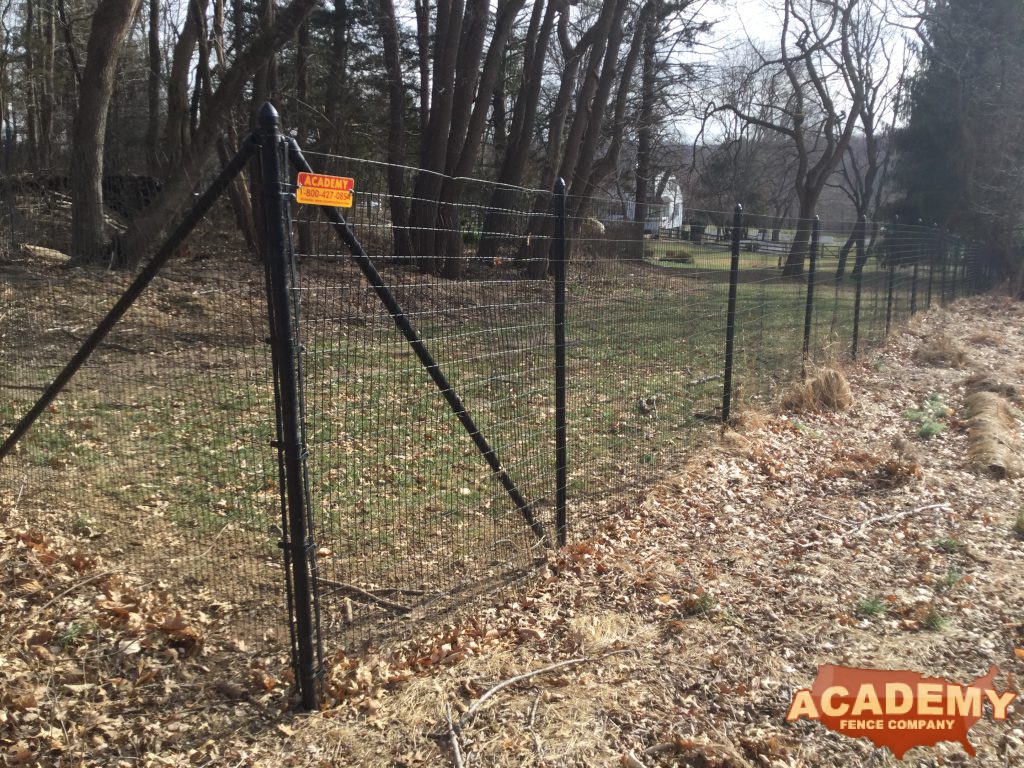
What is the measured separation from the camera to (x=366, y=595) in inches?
161

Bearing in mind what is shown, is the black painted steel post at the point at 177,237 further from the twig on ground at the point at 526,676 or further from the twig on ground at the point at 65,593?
the twig on ground at the point at 526,676

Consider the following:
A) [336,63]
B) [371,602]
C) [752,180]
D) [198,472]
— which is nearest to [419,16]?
[336,63]

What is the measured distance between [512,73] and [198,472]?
19.9 m

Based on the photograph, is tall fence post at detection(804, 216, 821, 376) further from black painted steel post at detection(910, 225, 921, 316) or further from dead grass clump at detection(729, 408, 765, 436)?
black painted steel post at detection(910, 225, 921, 316)

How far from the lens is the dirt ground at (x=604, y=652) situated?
3020 millimetres

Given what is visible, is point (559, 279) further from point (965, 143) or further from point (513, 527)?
point (965, 143)

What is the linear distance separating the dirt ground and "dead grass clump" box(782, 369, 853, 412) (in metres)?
2.57

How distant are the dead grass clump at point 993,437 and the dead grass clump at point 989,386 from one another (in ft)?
1.13

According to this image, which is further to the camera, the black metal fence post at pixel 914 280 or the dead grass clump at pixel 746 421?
the black metal fence post at pixel 914 280

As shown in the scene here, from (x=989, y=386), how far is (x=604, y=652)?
807 cm

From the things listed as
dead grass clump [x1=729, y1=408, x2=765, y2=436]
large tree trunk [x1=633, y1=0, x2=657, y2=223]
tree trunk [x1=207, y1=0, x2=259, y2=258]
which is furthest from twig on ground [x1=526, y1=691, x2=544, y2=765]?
large tree trunk [x1=633, y1=0, x2=657, y2=223]

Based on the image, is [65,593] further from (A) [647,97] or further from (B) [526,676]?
(A) [647,97]

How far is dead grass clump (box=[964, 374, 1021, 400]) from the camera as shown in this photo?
9227mm

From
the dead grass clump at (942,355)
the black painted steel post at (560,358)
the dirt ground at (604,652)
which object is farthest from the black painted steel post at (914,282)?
the black painted steel post at (560,358)
